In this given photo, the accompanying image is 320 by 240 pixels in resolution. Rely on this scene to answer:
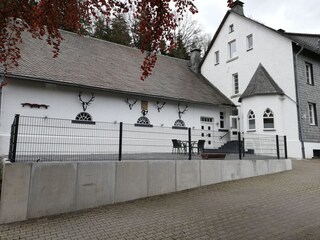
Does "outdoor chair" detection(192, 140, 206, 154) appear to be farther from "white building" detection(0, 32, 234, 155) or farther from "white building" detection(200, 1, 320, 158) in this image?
"white building" detection(200, 1, 320, 158)

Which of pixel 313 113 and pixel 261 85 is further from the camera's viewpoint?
pixel 313 113

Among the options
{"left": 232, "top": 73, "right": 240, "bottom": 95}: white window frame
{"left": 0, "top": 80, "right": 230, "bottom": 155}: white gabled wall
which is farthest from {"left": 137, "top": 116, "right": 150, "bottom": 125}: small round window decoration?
{"left": 232, "top": 73, "right": 240, "bottom": 95}: white window frame

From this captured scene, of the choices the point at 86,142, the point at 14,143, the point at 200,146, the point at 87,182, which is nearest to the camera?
the point at 14,143

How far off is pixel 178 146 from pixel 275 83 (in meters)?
10.4

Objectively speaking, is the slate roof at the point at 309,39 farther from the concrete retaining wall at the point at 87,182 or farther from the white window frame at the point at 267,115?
the concrete retaining wall at the point at 87,182

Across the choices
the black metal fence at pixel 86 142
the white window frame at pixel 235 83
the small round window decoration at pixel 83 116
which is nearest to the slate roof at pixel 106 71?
the white window frame at pixel 235 83

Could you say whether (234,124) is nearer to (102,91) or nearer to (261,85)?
(261,85)

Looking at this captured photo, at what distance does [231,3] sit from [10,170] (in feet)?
19.2

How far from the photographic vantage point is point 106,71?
1653 cm

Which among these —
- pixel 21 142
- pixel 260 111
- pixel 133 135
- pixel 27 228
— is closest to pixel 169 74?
pixel 260 111

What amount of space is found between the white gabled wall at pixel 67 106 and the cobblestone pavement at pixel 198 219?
7162 mm

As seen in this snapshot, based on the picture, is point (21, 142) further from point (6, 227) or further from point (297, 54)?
point (297, 54)

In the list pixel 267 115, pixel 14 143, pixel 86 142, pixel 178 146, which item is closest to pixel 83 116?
pixel 178 146

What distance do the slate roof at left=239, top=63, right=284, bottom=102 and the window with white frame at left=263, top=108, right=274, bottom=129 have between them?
126cm
